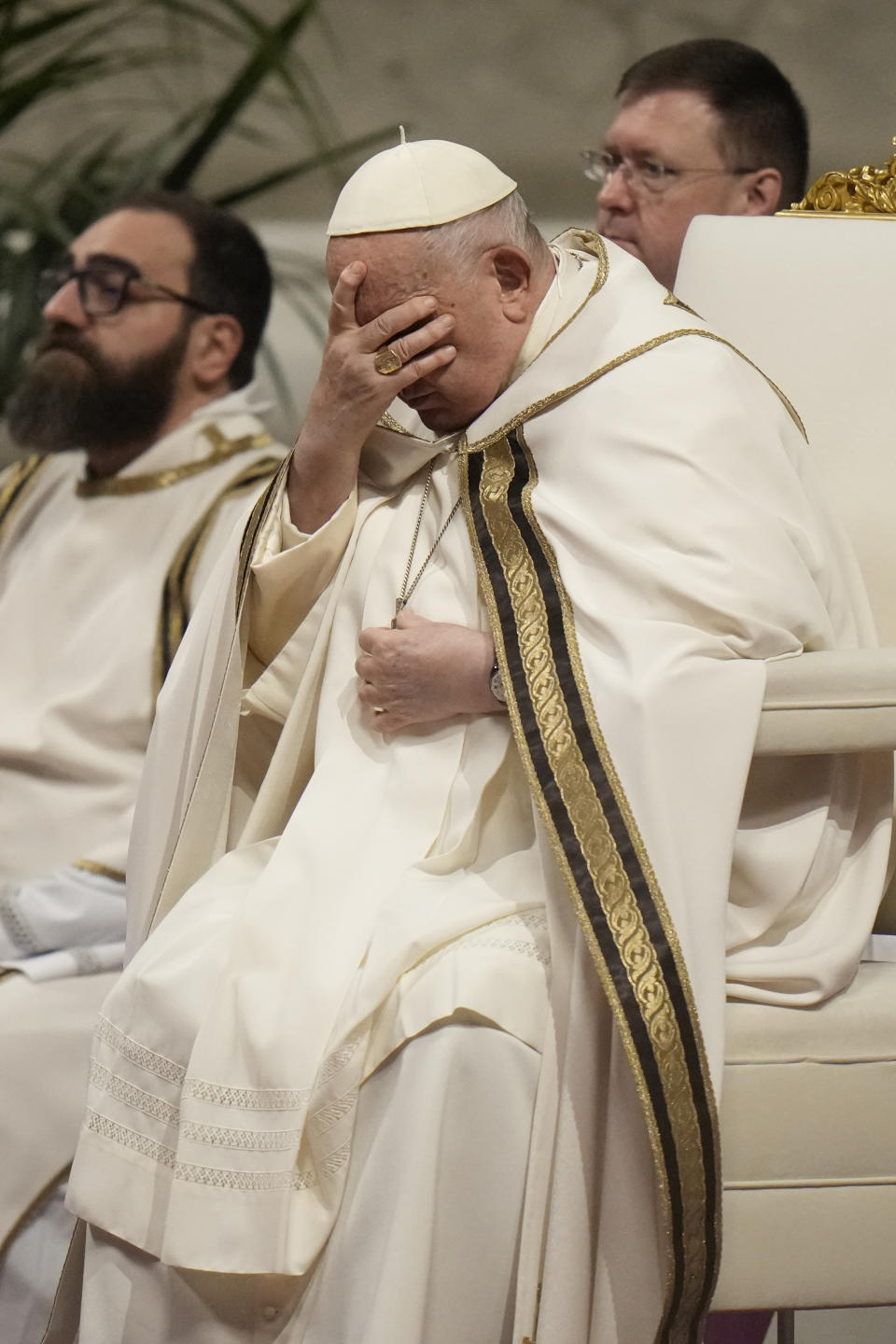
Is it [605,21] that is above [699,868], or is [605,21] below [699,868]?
above

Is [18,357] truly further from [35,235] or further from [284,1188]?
[284,1188]

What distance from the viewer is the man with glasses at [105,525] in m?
2.95

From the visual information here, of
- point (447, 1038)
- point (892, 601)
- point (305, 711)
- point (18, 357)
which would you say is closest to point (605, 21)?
point (18, 357)

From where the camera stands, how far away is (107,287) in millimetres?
3385

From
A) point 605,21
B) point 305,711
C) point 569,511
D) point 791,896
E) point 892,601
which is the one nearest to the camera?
point 791,896

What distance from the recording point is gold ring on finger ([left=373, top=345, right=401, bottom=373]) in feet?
6.28

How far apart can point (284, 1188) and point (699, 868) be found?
0.56 m

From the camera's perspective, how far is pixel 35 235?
136 inches

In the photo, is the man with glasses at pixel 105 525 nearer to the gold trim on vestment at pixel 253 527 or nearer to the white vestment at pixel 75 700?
the white vestment at pixel 75 700

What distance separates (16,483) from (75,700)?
0.66 metres

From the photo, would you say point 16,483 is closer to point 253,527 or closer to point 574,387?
point 253,527

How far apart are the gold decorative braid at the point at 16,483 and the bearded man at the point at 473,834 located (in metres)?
1.46

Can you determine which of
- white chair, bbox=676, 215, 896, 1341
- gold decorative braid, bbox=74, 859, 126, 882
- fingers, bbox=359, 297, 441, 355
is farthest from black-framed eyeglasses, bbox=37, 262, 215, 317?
white chair, bbox=676, 215, 896, 1341

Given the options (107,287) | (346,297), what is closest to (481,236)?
(346,297)
